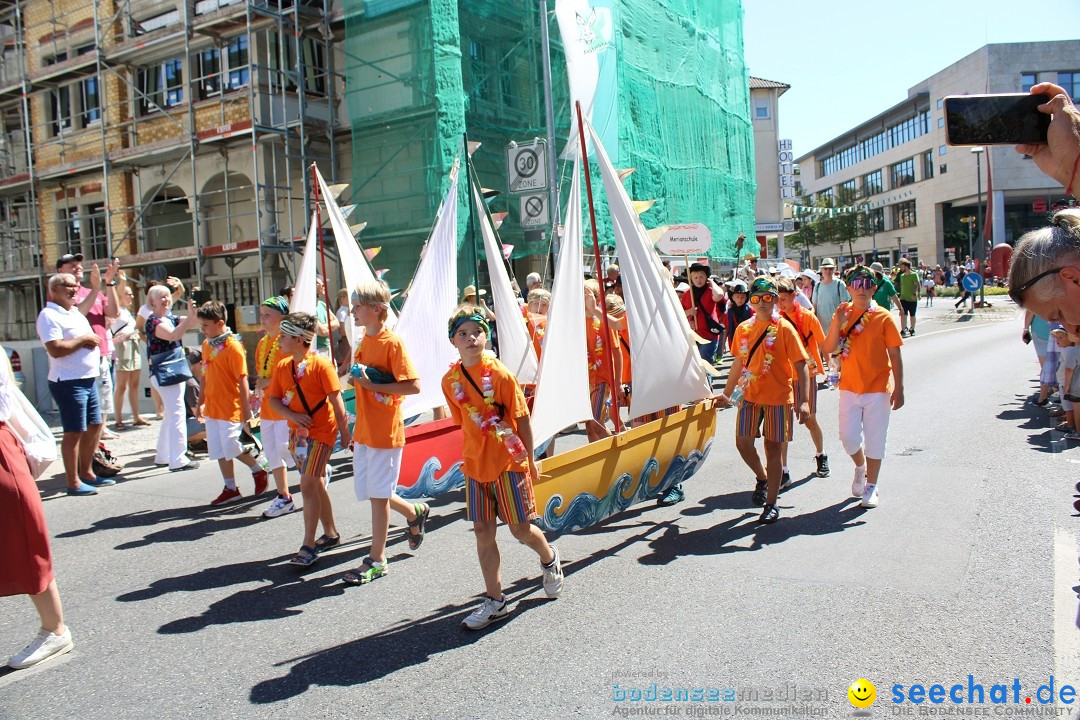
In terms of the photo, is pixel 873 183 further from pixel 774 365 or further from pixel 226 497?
pixel 226 497

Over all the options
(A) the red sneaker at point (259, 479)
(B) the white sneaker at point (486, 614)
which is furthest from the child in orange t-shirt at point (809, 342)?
(A) the red sneaker at point (259, 479)

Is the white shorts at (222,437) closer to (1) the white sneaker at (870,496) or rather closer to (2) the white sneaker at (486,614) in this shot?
(2) the white sneaker at (486,614)

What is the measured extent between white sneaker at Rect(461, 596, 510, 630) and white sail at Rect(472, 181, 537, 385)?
2759mm

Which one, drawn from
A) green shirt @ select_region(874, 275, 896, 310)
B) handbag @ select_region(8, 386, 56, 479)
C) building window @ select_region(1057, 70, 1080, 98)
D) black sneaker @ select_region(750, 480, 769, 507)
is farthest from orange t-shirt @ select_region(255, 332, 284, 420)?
building window @ select_region(1057, 70, 1080, 98)

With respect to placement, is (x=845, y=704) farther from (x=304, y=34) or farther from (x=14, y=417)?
(x=304, y=34)

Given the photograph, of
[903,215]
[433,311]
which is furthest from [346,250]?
[903,215]

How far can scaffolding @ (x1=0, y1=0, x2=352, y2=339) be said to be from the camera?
1831 centimetres

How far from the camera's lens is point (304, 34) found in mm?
18969

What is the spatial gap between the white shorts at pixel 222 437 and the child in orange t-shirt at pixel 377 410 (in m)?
2.46

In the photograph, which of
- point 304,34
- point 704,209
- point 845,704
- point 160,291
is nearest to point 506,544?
point 845,704

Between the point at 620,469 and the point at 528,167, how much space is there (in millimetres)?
10016

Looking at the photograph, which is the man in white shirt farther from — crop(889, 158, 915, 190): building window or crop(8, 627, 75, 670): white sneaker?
crop(889, 158, 915, 190): building window

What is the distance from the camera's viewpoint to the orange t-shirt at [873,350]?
6.02 m

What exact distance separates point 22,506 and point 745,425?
4482 mm
